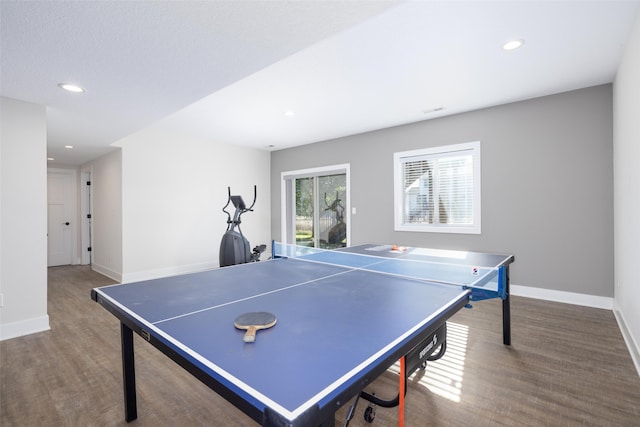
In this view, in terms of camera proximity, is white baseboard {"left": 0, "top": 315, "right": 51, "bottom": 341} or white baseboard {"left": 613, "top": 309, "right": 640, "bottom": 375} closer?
white baseboard {"left": 613, "top": 309, "right": 640, "bottom": 375}

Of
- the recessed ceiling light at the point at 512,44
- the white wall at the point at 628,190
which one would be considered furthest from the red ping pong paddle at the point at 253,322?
the recessed ceiling light at the point at 512,44

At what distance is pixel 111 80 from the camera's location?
8.13ft

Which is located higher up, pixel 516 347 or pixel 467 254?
pixel 467 254

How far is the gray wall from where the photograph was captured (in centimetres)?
347

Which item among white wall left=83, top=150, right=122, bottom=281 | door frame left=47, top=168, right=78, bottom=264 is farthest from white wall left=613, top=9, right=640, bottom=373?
door frame left=47, top=168, right=78, bottom=264

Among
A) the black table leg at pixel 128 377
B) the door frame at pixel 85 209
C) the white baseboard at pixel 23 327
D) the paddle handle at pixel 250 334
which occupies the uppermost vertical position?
the door frame at pixel 85 209

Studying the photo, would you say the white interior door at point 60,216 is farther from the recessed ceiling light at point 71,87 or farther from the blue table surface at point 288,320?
the blue table surface at point 288,320

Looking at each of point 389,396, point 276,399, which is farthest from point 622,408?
point 276,399

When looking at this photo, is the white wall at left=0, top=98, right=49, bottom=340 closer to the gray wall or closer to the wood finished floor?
the wood finished floor

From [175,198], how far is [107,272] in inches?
69.4

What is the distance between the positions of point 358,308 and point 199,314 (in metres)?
0.66

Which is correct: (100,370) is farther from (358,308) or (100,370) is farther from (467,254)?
(467,254)

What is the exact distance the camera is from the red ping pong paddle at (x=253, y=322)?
3.28 ft

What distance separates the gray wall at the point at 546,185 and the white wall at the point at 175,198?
3.69 m
